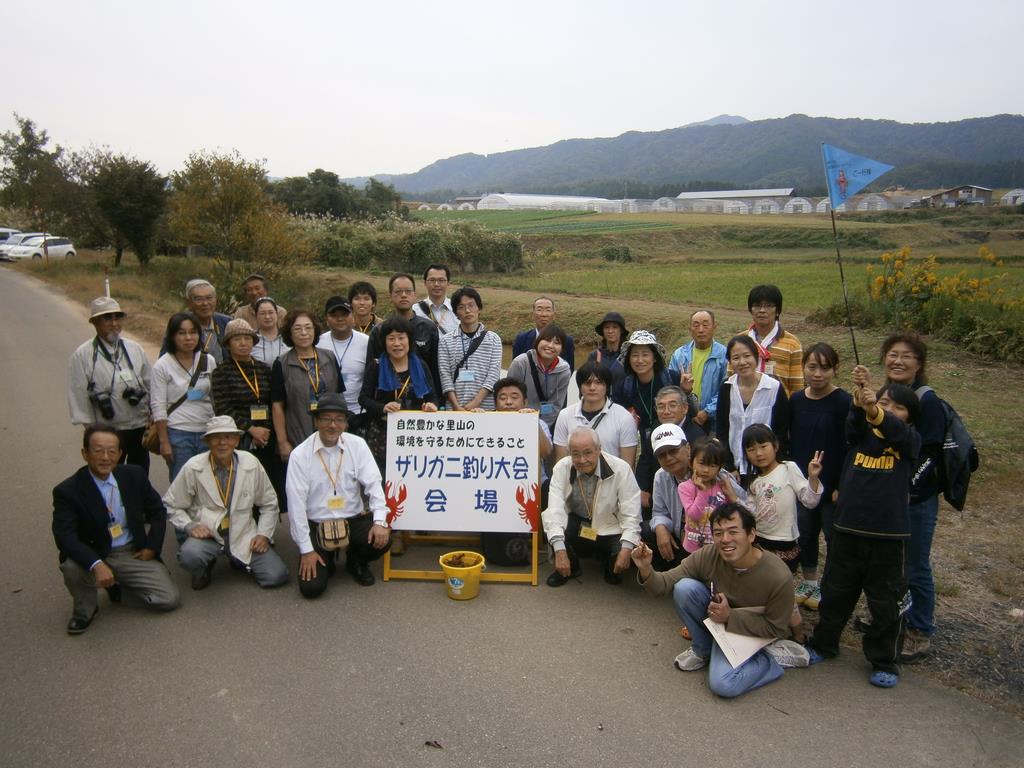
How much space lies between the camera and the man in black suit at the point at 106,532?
4602 mm

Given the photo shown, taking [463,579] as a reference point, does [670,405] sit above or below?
above

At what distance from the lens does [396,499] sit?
5590 millimetres

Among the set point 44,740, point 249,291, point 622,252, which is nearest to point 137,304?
point 249,291

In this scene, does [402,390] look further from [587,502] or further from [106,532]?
[106,532]

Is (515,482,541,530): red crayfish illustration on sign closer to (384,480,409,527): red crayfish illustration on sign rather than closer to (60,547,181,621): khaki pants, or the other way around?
(384,480,409,527): red crayfish illustration on sign

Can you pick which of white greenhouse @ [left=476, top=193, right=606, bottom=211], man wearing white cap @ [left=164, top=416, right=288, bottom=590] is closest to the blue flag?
man wearing white cap @ [left=164, top=416, right=288, bottom=590]

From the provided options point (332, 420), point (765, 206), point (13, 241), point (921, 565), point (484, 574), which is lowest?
point (484, 574)

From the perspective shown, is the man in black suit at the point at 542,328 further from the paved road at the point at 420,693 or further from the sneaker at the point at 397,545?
the paved road at the point at 420,693

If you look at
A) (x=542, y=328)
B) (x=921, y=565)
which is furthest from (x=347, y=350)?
(x=921, y=565)

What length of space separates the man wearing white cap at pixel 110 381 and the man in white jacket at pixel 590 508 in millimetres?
3365

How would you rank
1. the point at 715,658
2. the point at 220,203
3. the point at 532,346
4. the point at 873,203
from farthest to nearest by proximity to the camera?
1. the point at 873,203
2. the point at 220,203
3. the point at 532,346
4. the point at 715,658

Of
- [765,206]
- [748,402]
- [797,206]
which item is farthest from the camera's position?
[765,206]

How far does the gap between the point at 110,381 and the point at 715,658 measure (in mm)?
4866

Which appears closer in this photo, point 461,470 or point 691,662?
point 691,662
